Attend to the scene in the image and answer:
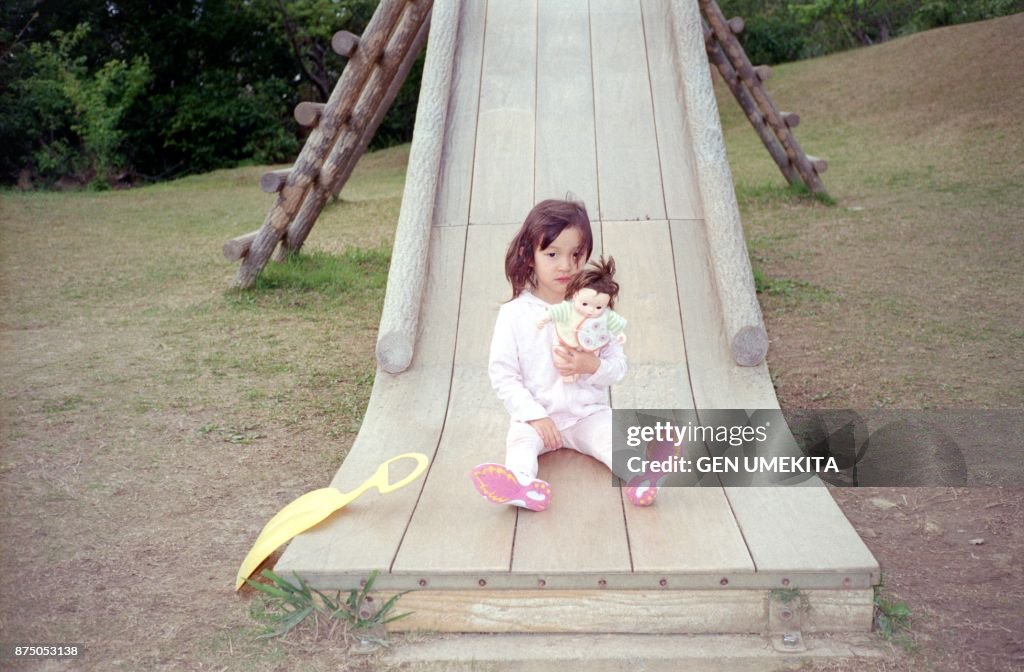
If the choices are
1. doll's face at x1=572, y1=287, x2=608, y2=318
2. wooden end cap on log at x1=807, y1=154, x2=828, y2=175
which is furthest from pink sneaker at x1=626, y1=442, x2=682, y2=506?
wooden end cap on log at x1=807, y1=154, x2=828, y2=175

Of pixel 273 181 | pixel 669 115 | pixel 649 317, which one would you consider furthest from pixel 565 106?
pixel 273 181

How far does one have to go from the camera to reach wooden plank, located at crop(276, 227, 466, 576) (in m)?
2.76

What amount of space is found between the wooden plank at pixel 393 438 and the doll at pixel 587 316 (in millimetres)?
673

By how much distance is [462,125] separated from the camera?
17.6 feet

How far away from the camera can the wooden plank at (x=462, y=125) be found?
486cm

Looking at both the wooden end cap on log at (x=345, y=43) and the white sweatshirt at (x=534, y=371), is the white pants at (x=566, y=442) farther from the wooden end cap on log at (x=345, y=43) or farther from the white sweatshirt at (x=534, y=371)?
the wooden end cap on log at (x=345, y=43)

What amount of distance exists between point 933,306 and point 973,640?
3738mm

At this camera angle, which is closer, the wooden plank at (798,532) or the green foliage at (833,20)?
the wooden plank at (798,532)

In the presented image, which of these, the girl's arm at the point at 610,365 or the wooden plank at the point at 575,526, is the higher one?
the girl's arm at the point at 610,365

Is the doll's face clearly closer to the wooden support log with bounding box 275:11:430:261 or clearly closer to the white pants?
the white pants

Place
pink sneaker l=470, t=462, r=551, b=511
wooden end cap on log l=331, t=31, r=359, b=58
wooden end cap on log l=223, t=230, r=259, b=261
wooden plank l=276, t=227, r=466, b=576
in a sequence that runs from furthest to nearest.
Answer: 1. wooden end cap on log l=223, t=230, r=259, b=261
2. wooden end cap on log l=331, t=31, r=359, b=58
3. pink sneaker l=470, t=462, r=551, b=511
4. wooden plank l=276, t=227, r=466, b=576

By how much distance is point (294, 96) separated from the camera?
19.3m

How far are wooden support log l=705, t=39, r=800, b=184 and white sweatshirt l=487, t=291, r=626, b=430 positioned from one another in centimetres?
550

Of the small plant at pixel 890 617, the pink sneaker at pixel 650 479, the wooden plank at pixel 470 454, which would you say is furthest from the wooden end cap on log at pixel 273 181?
the small plant at pixel 890 617
